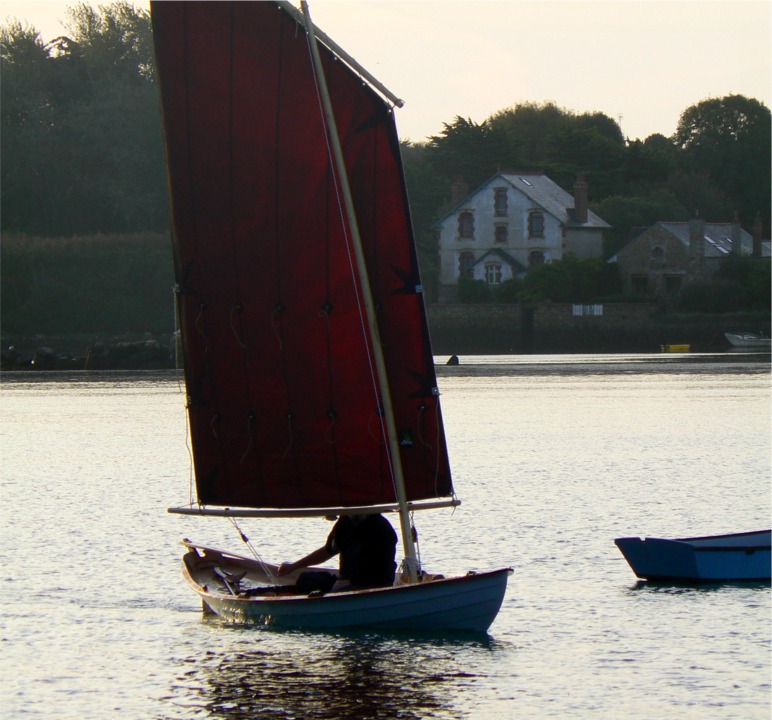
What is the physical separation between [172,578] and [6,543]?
473cm

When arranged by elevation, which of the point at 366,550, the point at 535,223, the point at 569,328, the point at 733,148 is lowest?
the point at 366,550

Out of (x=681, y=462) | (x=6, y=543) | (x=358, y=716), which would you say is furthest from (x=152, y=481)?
(x=358, y=716)

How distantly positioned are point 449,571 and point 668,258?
77.5 metres

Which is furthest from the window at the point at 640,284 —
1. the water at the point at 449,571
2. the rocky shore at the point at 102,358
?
the water at the point at 449,571

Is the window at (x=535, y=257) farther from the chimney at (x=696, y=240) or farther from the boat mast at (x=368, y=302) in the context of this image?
the boat mast at (x=368, y=302)

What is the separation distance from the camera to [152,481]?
34.0m

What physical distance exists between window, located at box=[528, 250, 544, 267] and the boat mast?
87504 mm

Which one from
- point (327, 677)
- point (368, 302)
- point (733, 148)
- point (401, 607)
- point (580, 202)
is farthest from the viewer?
point (733, 148)

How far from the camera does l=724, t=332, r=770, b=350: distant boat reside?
96188mm

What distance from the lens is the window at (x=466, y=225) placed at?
334ft

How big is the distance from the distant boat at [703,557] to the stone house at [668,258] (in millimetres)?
77706

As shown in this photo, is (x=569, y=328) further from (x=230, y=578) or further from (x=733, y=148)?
(x=230, y=578)

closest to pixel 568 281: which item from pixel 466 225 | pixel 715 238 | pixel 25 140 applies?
pixel 466 225

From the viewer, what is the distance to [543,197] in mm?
102188
